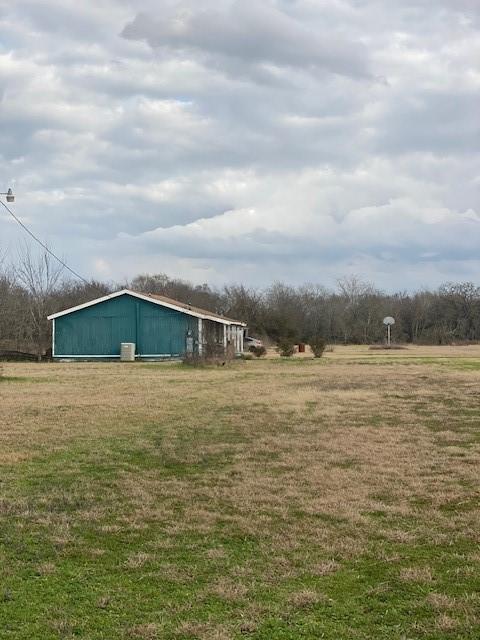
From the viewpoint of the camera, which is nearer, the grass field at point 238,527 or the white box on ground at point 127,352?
the grass field at point 238,527

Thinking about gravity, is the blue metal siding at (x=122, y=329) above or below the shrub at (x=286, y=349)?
above

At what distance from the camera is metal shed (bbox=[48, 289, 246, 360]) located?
116ft

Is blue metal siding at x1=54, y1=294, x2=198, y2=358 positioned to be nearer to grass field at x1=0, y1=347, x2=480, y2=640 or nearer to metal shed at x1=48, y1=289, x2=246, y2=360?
metal shed at x1=48, y1=289, x2=246, y2=360

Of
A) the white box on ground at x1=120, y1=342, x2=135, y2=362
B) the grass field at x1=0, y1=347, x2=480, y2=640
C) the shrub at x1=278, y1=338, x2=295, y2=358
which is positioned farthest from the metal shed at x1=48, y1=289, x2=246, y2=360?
the grass field at x1=0, y1=347, x2=480, y2=640

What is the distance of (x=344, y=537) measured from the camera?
5215 millimetres

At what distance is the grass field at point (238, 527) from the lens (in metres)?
3.70

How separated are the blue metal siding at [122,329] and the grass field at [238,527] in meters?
22.8

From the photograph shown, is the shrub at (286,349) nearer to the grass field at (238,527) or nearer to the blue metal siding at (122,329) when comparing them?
the blue metal siding at (122,329)

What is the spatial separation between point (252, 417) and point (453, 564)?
8190mm

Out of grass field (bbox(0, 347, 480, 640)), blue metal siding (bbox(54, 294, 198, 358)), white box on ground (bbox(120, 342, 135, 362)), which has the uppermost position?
blue metal siding (bbox(54, 294, 198, 358))

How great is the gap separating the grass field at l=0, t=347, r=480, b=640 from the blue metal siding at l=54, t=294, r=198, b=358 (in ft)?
74.8

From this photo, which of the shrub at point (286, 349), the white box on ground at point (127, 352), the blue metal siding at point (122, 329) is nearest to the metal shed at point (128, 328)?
the blue metal siding at point (122, 329)

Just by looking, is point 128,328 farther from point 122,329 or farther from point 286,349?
point 286,349

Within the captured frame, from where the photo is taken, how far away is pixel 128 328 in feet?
118
